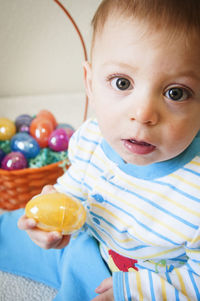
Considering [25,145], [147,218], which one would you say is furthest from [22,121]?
[147,218]

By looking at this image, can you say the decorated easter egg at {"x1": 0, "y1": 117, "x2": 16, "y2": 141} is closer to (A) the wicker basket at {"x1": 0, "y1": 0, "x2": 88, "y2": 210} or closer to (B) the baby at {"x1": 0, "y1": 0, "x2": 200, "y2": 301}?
(A) the wicker basket at {"x1": 0, "y1": 0, "x2": 88, "y2": 210}

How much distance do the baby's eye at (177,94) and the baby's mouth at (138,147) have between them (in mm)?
90

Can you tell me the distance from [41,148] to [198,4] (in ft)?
3.14

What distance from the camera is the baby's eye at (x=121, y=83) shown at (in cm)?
44

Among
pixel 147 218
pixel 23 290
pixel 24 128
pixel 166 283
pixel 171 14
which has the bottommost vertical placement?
pixel 23 290

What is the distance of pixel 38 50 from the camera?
1114 mm

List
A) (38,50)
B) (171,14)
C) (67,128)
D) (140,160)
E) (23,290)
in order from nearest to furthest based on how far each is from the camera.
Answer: (171,14) → (140,160) → (23,290) → (38,50) → (67,128)

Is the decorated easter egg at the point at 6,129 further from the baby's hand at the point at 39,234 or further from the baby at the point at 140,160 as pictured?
the baby's hand at the point at 39,234

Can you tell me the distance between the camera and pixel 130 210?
59 cm

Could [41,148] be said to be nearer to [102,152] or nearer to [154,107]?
[102,152]

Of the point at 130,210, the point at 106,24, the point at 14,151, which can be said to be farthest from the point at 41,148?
the point at 106,24

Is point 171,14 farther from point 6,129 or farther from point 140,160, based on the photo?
point 6,129

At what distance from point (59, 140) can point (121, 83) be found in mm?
743

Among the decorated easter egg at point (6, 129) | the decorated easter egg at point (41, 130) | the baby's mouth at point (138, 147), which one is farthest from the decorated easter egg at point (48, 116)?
the baby's mouth at point (138, 147)
